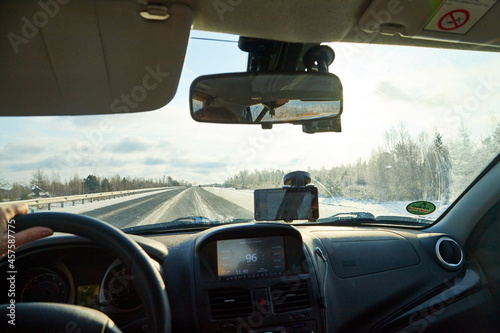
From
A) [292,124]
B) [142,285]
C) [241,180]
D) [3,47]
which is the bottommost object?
[142,285]

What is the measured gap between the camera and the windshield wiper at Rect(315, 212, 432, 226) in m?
3.97

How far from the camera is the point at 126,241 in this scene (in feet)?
5.72

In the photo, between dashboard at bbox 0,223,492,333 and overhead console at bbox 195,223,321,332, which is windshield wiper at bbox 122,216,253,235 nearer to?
dashboard at bbox 0,223,492,333

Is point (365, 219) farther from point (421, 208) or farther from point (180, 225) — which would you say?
point (180, 225)

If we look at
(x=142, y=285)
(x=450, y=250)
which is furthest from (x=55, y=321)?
(x=450, y=250)

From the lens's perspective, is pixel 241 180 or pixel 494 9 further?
pixel 241 180

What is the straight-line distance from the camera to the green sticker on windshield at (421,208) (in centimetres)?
359

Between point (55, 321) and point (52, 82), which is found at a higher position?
point (52, 82)

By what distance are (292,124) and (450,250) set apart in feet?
6.72

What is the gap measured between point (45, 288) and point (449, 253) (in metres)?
3.63

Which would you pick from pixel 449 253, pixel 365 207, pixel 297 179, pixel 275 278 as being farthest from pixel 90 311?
pixel 449 253

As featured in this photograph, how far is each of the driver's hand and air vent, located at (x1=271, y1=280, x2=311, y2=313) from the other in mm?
2038

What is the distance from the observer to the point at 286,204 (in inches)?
132

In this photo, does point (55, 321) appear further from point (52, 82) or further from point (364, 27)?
point (364, 27)
